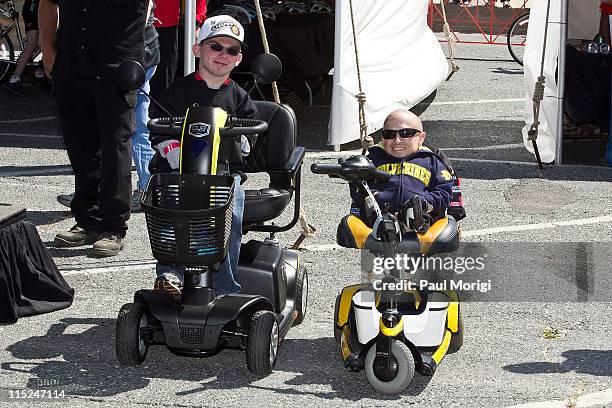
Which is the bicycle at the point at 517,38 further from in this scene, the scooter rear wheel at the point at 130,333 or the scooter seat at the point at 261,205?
the scooter rear wheel at the point at 130,333

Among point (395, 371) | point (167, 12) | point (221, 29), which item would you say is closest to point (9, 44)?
point (167, 12)

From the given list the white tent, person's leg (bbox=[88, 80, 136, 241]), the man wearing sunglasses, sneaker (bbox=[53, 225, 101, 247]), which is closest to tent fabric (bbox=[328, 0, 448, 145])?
the white tent

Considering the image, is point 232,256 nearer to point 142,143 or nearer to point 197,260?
point 197,260

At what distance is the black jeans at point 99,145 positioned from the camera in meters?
8.01

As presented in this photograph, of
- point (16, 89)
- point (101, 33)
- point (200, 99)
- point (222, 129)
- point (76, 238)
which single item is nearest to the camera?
point (222, 129)

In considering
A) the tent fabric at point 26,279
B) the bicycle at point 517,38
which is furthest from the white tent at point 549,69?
the bicycle at point 517,38

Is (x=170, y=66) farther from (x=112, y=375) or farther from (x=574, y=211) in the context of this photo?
(x=112, y=375)

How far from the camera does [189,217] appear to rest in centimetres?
560

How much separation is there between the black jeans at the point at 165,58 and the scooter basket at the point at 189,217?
4.21 meters

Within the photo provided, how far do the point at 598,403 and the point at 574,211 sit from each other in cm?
404

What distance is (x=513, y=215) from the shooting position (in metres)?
9.34

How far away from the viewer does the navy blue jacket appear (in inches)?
246

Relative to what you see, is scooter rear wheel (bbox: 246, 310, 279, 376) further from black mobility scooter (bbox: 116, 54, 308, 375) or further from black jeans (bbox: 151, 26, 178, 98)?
black jeans (bbox: 151, 26, 178, 98)

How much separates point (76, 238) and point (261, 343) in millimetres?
2768
